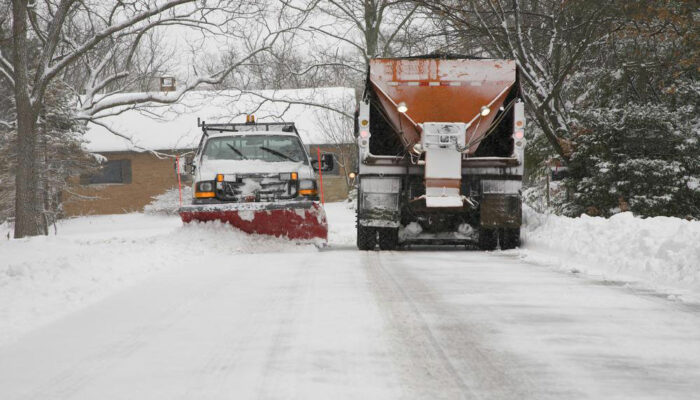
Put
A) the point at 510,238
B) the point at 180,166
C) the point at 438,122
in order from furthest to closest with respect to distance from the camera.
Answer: the point at 180,166 < the point at 510,238 < the point at 438,122

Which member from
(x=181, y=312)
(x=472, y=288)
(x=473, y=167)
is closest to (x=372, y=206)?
(x=473, y=167)

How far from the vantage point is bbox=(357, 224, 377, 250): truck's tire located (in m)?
11.8

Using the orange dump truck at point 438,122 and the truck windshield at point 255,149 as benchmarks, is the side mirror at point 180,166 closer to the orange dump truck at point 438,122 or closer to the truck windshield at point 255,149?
the truck windshield at point 255,149

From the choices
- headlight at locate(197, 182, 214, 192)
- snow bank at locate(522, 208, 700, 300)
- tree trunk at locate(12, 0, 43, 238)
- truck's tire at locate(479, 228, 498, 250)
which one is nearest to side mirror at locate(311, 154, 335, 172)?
headlight at locate(197, 182, 214, 192)

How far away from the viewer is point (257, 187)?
1212cm

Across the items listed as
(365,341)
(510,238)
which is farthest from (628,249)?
(365,341)

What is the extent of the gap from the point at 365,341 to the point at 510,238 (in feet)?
23.4

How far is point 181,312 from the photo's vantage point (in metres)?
6.15

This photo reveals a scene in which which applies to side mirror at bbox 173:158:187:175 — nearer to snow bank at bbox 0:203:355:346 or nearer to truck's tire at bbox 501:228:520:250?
snow bank at bbox 0:203:355:346

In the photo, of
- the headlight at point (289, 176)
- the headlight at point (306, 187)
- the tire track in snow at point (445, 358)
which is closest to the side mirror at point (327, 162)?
the headlight at point (306, 187)

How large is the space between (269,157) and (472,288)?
6.29 metres

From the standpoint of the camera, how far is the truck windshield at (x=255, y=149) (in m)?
12.8

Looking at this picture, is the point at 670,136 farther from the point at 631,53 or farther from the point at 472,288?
the point at 472,288

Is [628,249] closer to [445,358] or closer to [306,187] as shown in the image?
[445,358]
